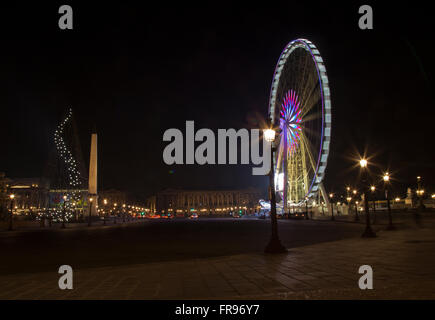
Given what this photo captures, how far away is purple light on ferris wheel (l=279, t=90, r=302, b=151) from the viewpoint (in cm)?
5050

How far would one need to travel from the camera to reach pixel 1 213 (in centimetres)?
4953

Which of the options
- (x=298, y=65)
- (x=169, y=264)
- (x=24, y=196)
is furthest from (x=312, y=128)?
(x=24, y=196)

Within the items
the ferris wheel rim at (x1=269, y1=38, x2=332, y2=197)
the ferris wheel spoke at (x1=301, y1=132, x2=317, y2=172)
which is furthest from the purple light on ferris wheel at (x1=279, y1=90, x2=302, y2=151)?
the ferris wheel rim at (x1=269, y1=38, x2=332, y2=197)

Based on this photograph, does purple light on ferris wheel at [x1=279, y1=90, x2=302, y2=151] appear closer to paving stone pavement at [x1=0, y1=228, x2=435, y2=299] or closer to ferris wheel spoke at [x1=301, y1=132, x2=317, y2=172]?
ferris wheel spoke at [x1=301, y1=132, x2=317, y2=172]

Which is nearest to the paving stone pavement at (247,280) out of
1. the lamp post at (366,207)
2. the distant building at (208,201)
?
the lamp post at (366,207)

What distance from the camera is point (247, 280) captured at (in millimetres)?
Result: 8898

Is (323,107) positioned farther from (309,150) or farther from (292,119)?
(292,119)

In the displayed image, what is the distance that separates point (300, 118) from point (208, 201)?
149 meters

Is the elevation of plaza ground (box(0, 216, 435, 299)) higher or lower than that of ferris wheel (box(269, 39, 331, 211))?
lower

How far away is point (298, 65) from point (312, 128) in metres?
9.56

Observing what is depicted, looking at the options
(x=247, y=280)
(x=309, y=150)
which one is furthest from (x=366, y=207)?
(x=309, y=150)

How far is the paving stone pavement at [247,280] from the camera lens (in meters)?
7.29

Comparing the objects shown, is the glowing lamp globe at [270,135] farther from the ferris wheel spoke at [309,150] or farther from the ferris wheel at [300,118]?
the ferris wheel spoke at [309,150]
